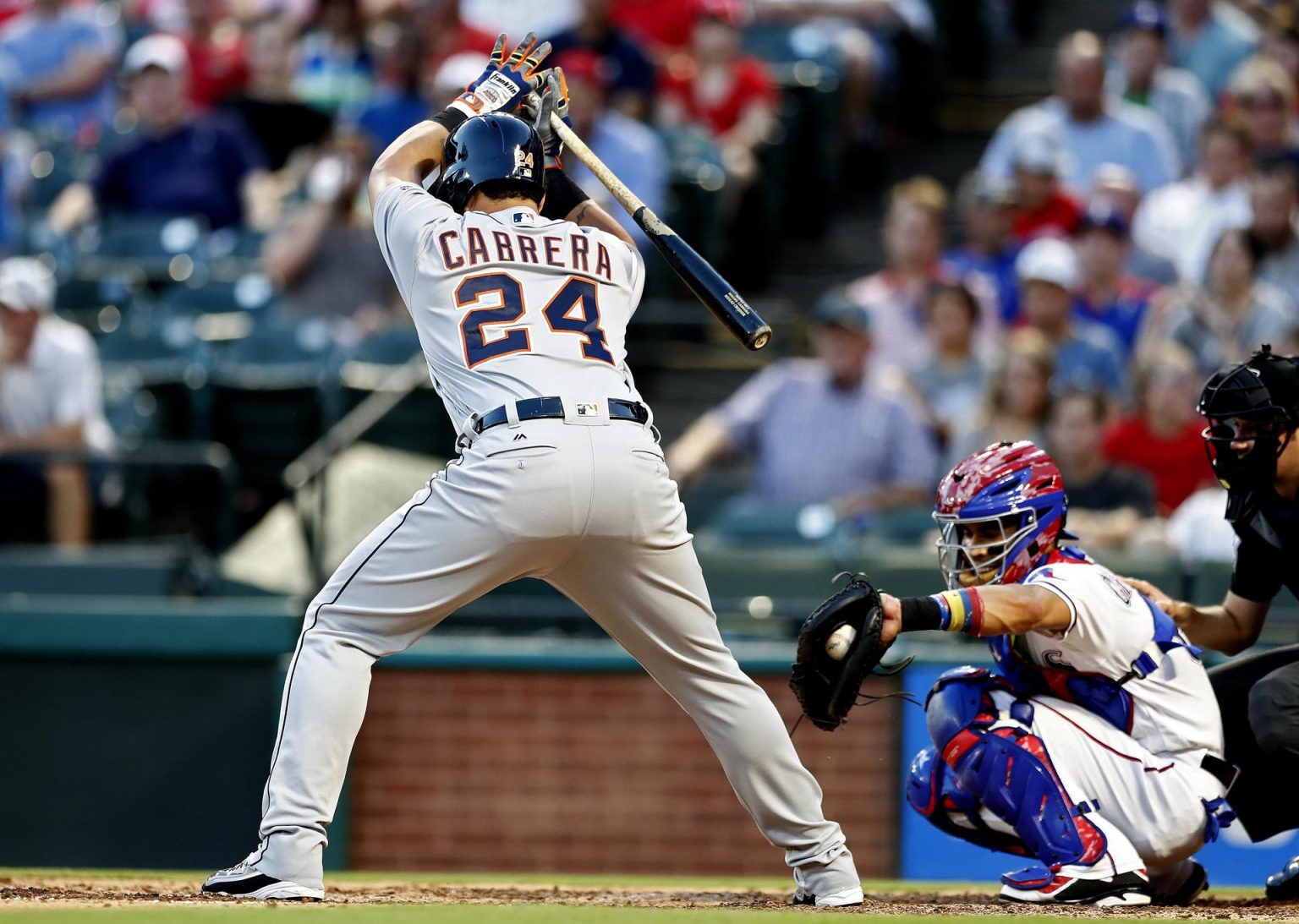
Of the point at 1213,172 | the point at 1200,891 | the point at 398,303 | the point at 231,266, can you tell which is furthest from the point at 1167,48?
the point at 1200,891

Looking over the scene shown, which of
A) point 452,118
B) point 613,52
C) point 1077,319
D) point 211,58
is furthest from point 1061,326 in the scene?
point 211,58

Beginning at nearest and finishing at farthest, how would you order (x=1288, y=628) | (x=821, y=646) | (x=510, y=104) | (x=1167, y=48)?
(x=821, y=646) < (x=510, y=104) < (x=1288, y=628) < (x=1167, y=48)

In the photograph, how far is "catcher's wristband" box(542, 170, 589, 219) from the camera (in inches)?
204

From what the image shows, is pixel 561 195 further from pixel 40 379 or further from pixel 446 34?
pixel 446 34

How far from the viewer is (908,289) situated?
9156 millimetres

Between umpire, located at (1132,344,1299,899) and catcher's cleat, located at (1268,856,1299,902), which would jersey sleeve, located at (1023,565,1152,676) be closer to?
umpire, located at (1132,344,1299,899)

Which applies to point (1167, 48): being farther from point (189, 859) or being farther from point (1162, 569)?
point (189, 859)

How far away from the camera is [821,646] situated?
14.7 ft

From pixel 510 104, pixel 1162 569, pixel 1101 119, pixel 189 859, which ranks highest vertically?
pixel 1101 119

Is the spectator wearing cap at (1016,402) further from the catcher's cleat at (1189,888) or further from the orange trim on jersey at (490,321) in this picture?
the orange trim on jersey at (490,321)

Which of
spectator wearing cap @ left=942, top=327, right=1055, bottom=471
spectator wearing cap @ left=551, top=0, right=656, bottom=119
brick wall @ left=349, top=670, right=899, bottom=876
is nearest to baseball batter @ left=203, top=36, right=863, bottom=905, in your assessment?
brick wall @ left=349, top=670, right=899, bottom=876

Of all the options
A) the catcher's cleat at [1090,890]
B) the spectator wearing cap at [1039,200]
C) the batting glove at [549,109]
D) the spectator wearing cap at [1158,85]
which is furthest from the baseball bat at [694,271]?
the spectator wearing cap at [1158,85]

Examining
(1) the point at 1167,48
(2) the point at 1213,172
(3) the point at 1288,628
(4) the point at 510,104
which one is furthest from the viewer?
(1) the point at 1167,48

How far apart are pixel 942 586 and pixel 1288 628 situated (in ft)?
3.94
